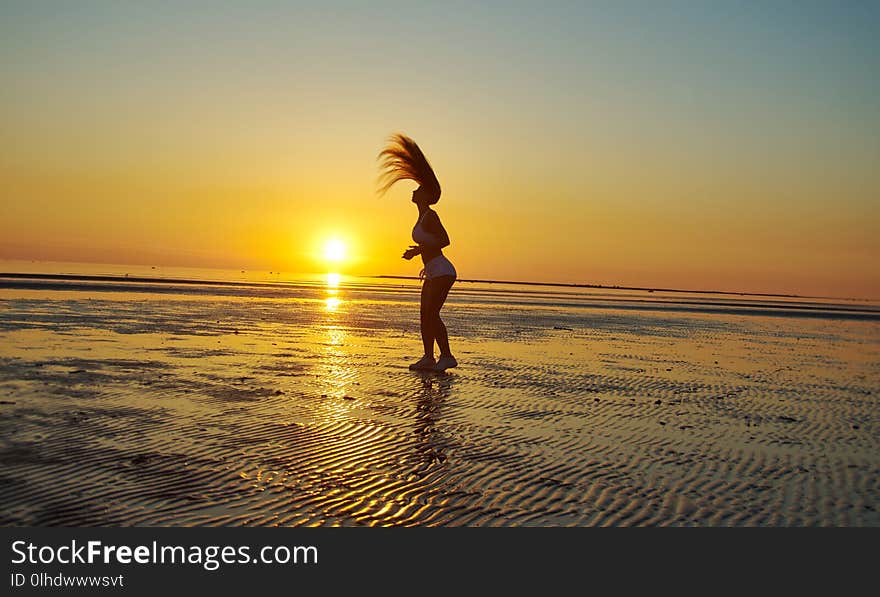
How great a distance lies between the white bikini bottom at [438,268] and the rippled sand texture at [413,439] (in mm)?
1965

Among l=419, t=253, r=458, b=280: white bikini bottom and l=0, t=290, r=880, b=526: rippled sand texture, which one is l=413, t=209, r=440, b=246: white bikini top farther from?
l=0, t=290, r=880, b=526: rippled sand texture

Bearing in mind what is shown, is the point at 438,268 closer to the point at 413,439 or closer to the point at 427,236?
the point at 427,236

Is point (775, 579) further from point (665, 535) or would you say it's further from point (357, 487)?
point (357, 487)

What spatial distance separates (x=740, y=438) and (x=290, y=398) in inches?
223

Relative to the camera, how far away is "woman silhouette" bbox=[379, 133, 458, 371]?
1329cm

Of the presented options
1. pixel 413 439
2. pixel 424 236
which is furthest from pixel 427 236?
pixel 413 439

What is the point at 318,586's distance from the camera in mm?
3967

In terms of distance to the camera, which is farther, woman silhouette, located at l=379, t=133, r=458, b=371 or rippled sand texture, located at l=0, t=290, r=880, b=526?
woman silhouette, located at l=379, t=133, r=458, b=371

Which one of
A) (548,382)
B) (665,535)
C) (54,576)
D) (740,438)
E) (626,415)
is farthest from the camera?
(548,382)

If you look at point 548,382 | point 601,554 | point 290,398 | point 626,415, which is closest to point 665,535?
point 601,554

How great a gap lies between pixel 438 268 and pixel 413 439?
6.58m

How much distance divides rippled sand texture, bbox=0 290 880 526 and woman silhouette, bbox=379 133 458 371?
1.29 m

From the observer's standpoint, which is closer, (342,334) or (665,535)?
(665,535)

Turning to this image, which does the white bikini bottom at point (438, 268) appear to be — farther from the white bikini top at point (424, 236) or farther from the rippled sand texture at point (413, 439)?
the rippled sand texture at point (413, 439)
